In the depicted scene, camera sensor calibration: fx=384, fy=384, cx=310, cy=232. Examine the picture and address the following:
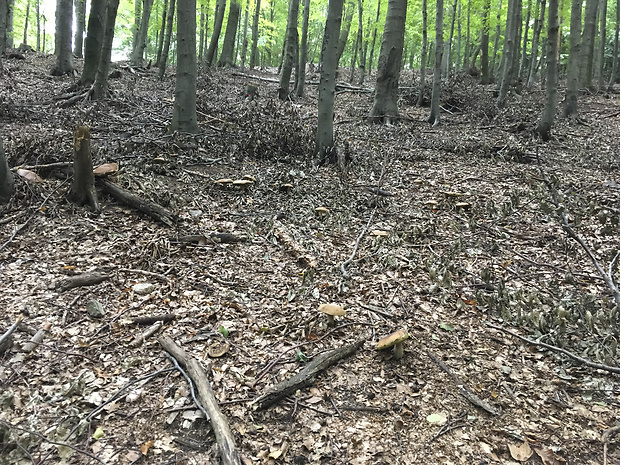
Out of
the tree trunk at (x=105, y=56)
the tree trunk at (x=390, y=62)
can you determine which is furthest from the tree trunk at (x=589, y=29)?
the tree trunk at (x=105, y=56)

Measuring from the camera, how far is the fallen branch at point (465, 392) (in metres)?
2.72

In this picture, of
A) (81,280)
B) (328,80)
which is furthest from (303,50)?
(81,280)

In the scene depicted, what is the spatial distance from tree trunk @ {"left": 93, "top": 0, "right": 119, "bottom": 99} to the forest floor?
1810mm

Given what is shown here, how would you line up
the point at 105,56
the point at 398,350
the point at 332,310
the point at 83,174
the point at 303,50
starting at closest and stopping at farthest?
the point at 398,350 → the point at 332,310 → the point at 83,174 → the point at 105,56 → the point at 303,50

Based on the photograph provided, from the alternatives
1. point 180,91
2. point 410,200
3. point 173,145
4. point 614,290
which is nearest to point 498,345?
point 614,290

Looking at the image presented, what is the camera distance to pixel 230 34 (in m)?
19.6

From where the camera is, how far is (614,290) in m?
3.34

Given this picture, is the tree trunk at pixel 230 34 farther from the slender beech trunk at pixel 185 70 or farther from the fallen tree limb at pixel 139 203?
the fallen tree limb at pixel 139 203

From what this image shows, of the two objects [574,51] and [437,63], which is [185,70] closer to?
[437,63]

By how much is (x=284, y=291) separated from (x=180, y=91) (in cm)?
524

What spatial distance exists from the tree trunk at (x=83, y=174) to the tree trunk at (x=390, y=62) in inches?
313

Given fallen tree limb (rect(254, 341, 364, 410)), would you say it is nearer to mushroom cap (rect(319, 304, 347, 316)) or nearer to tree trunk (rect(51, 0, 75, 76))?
mushroom cap (rect(319, 304, 347, 316))

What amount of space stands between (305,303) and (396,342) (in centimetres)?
115

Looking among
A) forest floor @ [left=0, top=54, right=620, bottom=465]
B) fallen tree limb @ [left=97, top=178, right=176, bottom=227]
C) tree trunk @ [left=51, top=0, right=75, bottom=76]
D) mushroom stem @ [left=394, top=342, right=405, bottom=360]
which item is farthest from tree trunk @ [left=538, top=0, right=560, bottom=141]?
tree trunk @ [left=51, top=0, right=75, bottom=76]
